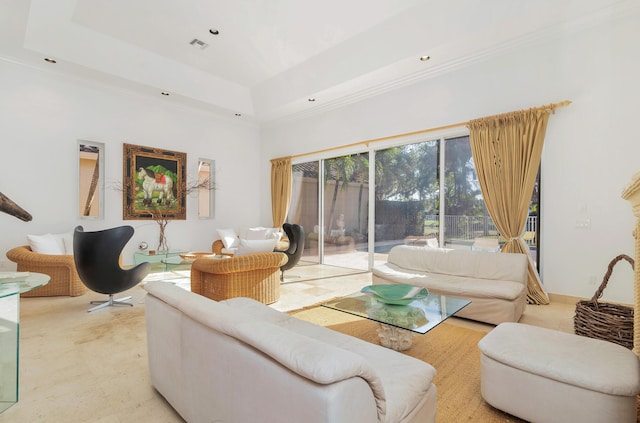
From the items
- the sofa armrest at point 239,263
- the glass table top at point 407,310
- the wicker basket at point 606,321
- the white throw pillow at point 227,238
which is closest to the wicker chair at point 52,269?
the sofa armrest at point 239,263

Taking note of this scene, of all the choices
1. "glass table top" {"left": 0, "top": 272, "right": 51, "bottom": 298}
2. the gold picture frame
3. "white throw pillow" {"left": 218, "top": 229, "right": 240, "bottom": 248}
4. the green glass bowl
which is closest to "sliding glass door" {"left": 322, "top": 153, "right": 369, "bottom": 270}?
"white throw pillow" {"left": 218, "top": 229, "right": 240, "bottom": 248}

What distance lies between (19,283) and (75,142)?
4.55m

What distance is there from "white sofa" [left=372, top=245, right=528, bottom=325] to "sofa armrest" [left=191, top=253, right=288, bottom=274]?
134 centimetres

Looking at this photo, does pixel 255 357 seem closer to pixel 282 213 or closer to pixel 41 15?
pixel 41 15

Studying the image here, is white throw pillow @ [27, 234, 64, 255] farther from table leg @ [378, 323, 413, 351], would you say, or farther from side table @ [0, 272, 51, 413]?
table leg @ [378, 323, 413, 351]

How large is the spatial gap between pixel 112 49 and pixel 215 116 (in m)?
2.38

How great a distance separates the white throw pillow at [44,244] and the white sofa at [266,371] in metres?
3.70

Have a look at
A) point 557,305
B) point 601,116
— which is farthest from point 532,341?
point 601,116

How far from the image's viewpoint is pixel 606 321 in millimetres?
2262

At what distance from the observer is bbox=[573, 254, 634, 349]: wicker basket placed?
2.19 metres

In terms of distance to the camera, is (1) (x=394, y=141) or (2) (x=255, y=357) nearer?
(2) (x=255, y=357)

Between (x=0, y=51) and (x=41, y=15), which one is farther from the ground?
(x=41, y=15)

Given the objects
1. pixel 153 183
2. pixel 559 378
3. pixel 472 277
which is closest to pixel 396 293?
pixel 559 378

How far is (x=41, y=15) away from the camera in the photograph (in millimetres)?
4145
